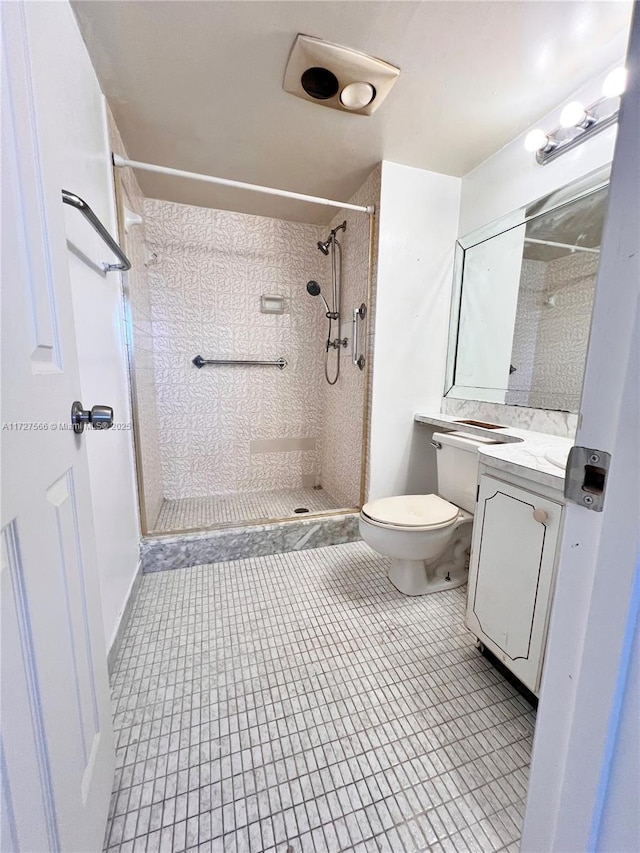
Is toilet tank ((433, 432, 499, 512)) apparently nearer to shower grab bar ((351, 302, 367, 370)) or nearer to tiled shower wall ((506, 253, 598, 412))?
tiled shower wall ((506, 253, 598, 412))

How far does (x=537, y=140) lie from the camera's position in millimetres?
1373

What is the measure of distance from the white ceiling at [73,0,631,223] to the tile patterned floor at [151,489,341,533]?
2073mm

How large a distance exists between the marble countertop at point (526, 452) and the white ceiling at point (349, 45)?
4.52 feet

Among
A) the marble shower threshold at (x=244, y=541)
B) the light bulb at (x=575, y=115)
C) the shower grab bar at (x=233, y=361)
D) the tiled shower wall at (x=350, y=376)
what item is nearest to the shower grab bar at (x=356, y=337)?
the tiled shower wall at (x=350, y=376)

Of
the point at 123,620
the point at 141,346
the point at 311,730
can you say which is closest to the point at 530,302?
the point at 311,730

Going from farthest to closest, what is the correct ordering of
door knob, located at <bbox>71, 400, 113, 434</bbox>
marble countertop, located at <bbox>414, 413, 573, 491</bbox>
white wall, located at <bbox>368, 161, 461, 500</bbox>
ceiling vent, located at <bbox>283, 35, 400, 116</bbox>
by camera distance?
white wall, located at <bbox>368, 161, 461, 500</bbox>, ceiling vent, located at <bbox>283, 35, 400, 116</bbox>, marble countertop, located at <bbox>414, 413, 573, 491</bbox>, door knob, located at <bbox>71, 400, 113, 434</bbox>

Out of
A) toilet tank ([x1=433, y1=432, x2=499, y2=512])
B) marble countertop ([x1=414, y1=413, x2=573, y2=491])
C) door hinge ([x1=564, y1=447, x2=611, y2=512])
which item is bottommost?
toilet tank ([x1=433, y1=432, x2=499, y2=512])

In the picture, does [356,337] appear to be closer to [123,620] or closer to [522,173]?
[522,173]

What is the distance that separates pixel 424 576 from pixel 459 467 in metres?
0.55

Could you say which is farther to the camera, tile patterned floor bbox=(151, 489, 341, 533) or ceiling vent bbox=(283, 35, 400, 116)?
tile patterned floor bbox=(151, 489, 341, 533)

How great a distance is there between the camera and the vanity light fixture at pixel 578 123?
1.15 meters

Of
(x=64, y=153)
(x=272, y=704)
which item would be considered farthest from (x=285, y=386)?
(x=272, y=704)

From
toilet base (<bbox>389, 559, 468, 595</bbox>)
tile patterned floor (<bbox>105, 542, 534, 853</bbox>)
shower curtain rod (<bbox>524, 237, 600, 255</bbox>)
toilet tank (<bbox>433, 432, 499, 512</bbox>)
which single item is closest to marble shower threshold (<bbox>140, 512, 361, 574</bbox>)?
tile patterned floor (<bbox>105, 542, 534, 853</bbox>)

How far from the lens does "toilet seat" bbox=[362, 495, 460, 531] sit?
1419 mm
